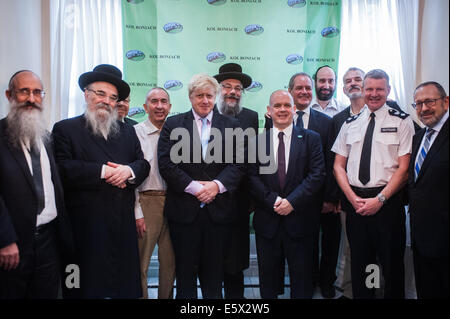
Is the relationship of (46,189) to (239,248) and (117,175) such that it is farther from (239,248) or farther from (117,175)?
(239,248)

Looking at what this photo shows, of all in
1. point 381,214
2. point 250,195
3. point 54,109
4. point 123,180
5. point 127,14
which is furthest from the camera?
point 127,14

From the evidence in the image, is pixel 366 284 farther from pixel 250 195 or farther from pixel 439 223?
pixel 250 195

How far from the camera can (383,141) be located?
2.65 metres

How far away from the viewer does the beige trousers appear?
2807 millimetres

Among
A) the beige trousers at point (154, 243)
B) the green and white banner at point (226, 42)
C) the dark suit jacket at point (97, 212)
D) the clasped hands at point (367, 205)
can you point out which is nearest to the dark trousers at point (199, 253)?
the beige trousers at point (154, 243)

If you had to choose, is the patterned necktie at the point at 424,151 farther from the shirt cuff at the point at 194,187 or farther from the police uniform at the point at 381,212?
the shirt cuff at the point at 194,187

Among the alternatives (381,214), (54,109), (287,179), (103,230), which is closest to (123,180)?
(103,230)

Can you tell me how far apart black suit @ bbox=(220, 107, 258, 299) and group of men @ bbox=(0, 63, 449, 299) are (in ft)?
0.04

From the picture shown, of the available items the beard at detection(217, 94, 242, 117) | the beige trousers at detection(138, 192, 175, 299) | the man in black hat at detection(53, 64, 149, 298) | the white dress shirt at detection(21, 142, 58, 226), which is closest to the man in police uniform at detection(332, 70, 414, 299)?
the beard at detection(217, 94, 242, 117)

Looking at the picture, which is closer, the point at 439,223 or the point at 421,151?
the point at 439,223

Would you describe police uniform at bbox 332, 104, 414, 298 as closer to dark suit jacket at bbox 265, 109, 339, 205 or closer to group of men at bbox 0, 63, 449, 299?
group of men at bbox 0, 63, 449, 299

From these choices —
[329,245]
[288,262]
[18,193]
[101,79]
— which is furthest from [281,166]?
[18,193]

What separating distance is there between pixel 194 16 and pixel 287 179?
239cm

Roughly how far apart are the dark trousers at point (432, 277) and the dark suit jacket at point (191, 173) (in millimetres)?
1416
